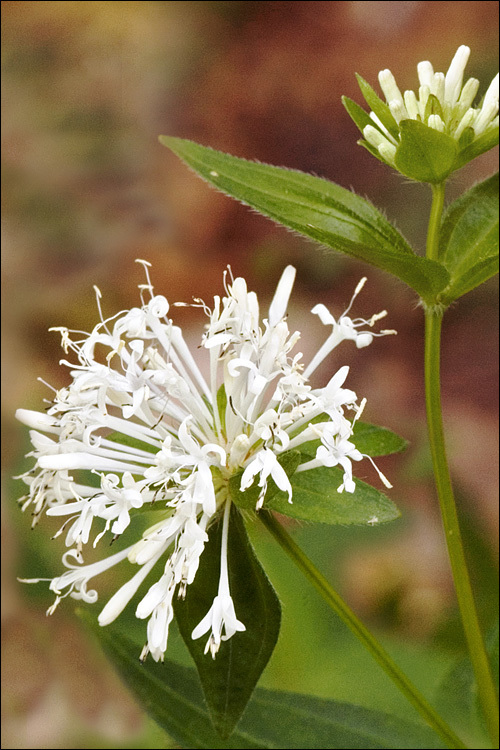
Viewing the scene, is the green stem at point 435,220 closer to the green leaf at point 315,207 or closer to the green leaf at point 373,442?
the green leaf at point 315,207

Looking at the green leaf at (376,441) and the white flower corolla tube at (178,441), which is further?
the green leaf at (376,441)

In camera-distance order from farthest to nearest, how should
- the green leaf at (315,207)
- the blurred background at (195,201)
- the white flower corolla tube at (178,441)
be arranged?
the blurred background at (195,201) → the green leaf at (315,207) → the white flower corolla tube at (178,441)

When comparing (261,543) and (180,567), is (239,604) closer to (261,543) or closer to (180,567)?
(180,567)

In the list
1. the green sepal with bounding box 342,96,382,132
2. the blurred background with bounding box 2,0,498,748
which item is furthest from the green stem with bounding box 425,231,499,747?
the blurred background with bounding box 2,0,498,748

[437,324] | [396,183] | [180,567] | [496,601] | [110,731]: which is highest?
[396,183]

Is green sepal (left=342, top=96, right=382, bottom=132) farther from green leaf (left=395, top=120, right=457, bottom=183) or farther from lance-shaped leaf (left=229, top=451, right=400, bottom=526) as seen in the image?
lance-shaped leaf (left=229, top=451, right=400, bottom=526)

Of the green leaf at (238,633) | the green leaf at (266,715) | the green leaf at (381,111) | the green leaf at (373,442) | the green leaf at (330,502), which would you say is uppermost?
the green leaf at (381,111)

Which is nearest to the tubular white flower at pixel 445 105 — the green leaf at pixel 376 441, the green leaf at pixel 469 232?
the green leaf at pixel 469 232

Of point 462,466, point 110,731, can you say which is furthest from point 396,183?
point 110,731
